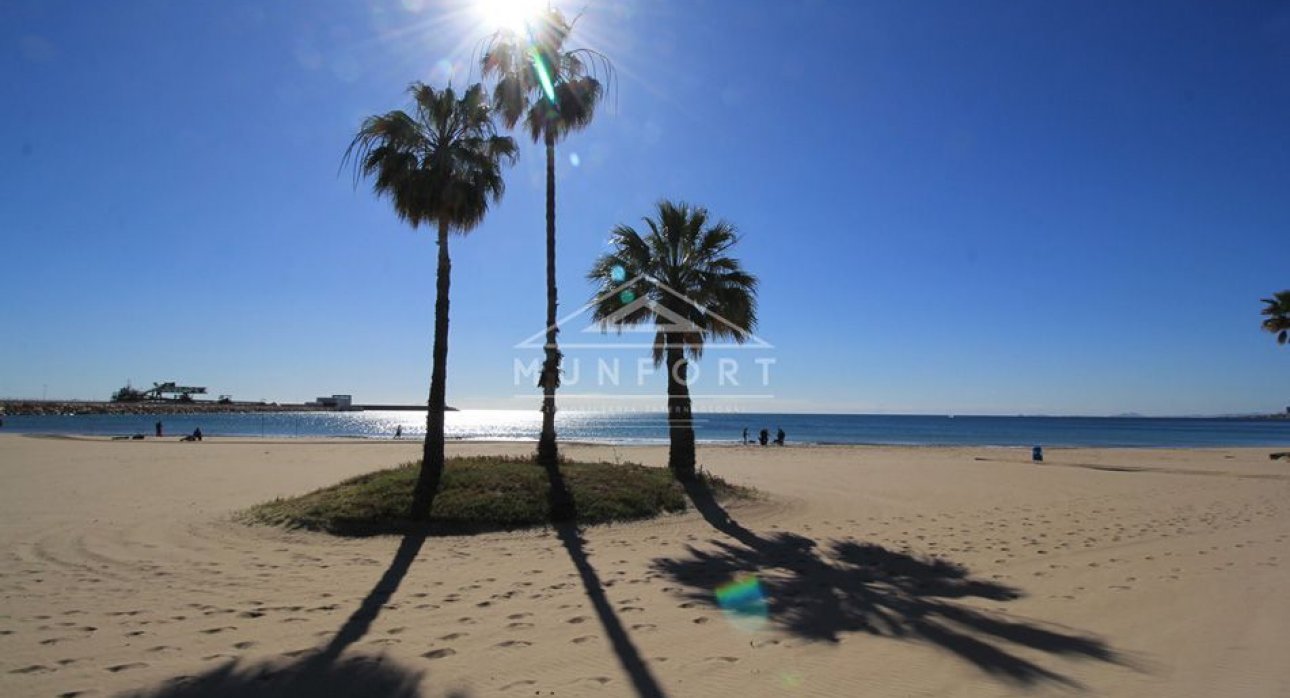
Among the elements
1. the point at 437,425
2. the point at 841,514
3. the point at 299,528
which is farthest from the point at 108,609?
the point at 841,514

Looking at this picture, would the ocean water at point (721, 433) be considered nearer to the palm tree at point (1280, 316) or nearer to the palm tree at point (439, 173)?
the palm tree at point (1280, 316)

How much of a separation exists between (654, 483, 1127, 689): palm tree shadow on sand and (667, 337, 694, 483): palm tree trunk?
5984 mm

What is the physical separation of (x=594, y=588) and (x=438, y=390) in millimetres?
7945

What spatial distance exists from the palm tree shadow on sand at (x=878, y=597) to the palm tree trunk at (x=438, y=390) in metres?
6.17

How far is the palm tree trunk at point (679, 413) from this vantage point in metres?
18.2

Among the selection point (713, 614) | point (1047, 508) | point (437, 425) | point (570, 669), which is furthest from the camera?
point (1047, 508)

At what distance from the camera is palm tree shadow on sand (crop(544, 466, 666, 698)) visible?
539 centimetres

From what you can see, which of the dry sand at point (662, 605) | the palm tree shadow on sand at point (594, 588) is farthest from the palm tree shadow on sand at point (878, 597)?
the palm tree shadow on sand at point (594, 588)

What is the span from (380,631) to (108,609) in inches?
122

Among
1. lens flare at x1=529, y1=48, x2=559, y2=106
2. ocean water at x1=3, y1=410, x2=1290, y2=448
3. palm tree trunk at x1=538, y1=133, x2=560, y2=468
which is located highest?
lens flare at x1=529, y1=48, x2=559, y2=106

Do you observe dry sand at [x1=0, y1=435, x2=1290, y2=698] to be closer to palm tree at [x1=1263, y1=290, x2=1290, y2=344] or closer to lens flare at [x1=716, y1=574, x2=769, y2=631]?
lens flare at [x1=716, y1=574, x2=769, y2=631]

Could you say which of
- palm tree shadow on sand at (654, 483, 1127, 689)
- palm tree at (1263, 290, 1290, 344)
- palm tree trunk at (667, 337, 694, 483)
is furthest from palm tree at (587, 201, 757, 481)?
palm tree at (1263, 290, 1290, 344)

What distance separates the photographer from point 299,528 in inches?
474

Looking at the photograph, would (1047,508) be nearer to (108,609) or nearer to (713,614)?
(713,614)
